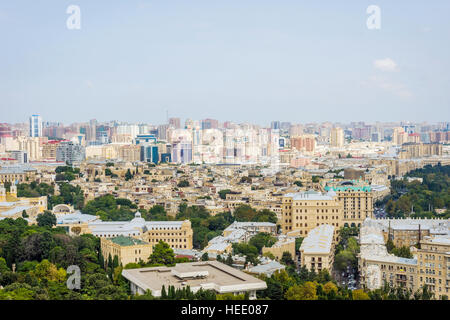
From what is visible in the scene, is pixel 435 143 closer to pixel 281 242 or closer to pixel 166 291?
pixel 281 242

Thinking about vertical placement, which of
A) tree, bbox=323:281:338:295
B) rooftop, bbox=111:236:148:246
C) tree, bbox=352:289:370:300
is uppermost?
rooftop, bbox=111:236:148:246

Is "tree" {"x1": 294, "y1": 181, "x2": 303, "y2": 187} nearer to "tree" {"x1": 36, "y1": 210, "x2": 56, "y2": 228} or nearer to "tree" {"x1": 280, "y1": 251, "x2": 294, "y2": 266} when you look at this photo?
"tree" {"x1": 36, "y1": 210, "x2": 56, "y2": 228}

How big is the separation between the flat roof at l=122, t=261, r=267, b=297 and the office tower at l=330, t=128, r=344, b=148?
24.5 meters

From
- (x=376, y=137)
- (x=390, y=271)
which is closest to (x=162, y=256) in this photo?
(x=390, y=271)

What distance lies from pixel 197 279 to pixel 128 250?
1.92m

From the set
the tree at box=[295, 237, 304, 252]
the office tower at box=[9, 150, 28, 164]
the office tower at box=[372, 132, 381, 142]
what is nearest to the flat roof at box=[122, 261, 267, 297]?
the tree at box=[295, 237, 304, 252]

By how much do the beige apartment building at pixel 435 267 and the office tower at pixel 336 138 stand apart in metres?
23.6

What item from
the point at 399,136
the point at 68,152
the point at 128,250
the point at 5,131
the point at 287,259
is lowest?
the point at 287,259

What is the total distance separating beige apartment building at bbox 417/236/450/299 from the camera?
6.65 meters

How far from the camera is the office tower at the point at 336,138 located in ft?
99.3

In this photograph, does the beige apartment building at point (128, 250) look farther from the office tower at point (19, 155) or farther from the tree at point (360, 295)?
the office tower at point (19, 155)

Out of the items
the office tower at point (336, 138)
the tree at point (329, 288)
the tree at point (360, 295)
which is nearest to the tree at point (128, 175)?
the tree at point (329, 288)

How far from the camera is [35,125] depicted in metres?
18.5

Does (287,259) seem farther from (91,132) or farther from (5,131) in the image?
(91,132)
